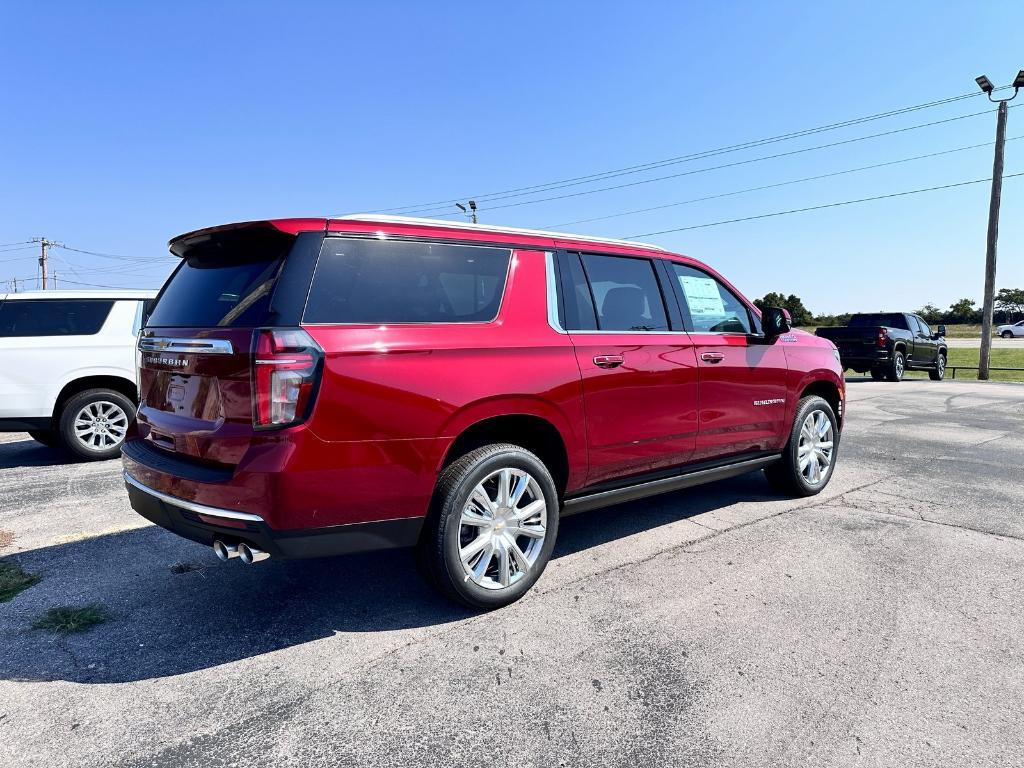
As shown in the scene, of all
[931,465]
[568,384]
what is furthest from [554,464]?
[931,465]

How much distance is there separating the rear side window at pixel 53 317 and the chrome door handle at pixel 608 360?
6022 millimetres

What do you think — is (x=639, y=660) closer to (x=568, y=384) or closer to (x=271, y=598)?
(x=568, y=384)

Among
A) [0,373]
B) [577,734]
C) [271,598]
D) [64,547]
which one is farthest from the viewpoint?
[0,373]

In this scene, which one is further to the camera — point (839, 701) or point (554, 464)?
point (554, 464)

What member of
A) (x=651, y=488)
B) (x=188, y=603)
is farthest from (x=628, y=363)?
(x=188, y=603)

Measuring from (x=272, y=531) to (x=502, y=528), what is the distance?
1096mm

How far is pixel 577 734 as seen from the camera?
2.22 m

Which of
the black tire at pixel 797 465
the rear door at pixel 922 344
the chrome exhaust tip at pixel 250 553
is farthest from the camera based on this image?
the rear door at pixel 922 344

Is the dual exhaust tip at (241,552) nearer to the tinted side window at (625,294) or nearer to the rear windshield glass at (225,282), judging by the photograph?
the rear windshield glass at (225,282)

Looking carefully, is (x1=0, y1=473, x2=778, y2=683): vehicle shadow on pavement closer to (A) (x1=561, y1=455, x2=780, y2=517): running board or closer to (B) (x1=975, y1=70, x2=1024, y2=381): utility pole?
(A) (x1=561, y1=455, x2=780, y2=517): running board

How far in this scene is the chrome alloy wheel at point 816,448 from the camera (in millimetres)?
5211

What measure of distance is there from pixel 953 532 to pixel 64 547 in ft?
19.0

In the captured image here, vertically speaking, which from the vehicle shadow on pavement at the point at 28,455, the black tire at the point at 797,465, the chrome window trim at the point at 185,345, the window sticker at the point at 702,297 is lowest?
the vehicle shadow on pavement at the point at 28,455

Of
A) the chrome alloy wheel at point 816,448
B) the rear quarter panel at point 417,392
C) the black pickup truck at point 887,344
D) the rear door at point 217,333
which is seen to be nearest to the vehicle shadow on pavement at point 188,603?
the rear quarter panel at point 417,392
